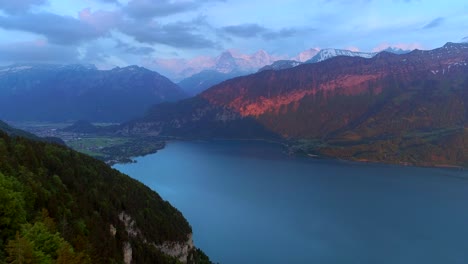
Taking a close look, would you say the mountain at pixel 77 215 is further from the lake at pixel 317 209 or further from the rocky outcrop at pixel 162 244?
the lake at pixel 317 209

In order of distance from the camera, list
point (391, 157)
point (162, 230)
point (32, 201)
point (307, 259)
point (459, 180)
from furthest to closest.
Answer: point (391, 157), point (459, 180), point (307, 259), point (162, 230), point (32, 201)

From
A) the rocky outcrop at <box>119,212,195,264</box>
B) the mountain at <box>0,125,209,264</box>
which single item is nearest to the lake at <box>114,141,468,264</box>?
the rocky outcrop at <box>119,212,195,264</box>

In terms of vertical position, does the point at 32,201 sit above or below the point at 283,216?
above

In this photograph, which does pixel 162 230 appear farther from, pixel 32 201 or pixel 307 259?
pixel 307 259

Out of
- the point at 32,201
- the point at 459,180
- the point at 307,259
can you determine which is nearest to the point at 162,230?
the point at 32,201

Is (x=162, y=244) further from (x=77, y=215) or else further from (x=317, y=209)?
(x=317, y=209)

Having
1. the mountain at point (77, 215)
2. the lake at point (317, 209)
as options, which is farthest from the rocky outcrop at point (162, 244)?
the lake at point (317, 209)
